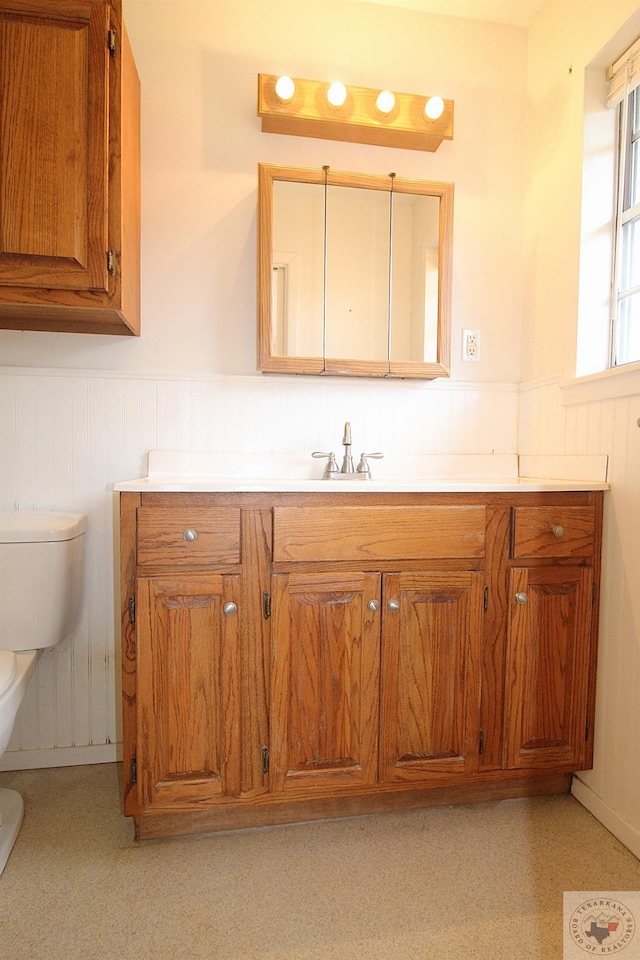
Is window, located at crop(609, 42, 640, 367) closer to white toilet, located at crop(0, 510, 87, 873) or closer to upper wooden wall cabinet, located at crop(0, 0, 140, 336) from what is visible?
upper wooden wall cabinet, located at crop(0, 0, 140, 336)

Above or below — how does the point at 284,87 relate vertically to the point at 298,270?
above

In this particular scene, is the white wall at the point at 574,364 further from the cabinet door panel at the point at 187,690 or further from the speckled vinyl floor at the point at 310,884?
the cabinet door panel at the point at 187,690

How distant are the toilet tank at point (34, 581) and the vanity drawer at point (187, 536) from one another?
34 cm

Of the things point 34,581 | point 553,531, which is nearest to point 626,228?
point 553,531

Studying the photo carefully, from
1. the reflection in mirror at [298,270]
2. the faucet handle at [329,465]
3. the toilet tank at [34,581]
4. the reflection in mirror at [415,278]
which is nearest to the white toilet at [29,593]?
the toilet tank at [34,581]

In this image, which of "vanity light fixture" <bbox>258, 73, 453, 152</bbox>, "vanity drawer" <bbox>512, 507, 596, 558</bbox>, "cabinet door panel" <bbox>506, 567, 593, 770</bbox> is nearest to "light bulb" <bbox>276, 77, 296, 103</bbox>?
"vanity light fixture" <bbox>258, 73, 453, 152</bbox>

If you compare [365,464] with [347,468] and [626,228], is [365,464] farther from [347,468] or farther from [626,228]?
[626,228]

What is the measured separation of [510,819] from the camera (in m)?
1.51

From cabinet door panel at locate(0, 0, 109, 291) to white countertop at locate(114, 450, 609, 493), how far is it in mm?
592

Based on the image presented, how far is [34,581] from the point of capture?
1453 mm

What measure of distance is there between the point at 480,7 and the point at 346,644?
2060 mm

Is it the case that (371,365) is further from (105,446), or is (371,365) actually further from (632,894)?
(632,894)

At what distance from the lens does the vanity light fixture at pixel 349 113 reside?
169cm

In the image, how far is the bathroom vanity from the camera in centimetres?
132
